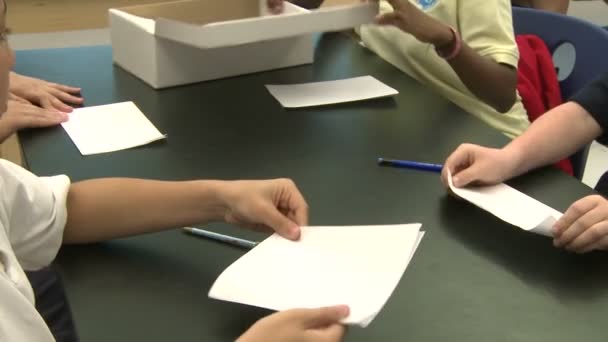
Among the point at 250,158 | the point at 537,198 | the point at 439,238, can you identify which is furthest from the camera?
the point at 250,158

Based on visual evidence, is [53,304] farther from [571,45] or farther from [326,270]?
[571,45]

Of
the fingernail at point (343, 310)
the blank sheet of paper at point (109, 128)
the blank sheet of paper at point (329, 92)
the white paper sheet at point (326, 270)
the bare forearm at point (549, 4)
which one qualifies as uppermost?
the fingernail at point (343, 310)

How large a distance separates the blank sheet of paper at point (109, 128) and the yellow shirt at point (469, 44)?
0.55m

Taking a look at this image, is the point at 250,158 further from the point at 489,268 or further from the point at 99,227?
the point at 489,268

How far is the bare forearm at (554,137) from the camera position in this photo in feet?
3.80

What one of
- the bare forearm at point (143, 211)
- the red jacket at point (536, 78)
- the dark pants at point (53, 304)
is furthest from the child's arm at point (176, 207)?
the red jacket at point (536, 78)

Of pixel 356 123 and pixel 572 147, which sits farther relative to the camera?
pixel 356 123

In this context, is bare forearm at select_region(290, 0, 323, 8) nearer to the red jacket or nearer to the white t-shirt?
the red jacket

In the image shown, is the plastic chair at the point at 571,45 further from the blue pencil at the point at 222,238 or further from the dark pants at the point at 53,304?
the dark pants at the point at 53,304

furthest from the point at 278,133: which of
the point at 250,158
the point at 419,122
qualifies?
the point at 419,122

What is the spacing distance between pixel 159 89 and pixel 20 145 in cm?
33

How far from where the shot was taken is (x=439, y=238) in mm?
981

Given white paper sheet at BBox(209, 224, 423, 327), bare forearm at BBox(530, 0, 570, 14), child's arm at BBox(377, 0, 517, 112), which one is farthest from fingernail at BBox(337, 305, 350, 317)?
bare forearm at BBox(530, 0, 570, 14)

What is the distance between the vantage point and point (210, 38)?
1398mm
